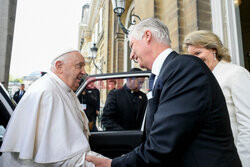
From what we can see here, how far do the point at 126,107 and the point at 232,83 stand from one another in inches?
66.5

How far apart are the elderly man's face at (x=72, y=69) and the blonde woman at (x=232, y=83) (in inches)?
48.6

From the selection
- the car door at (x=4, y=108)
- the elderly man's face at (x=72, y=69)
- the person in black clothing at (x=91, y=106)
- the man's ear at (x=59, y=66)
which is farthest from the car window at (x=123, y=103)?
the car door at (x=4, y=108)

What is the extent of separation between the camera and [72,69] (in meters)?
2.04

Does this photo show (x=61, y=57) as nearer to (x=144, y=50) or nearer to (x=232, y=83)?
(x=144, y=50)

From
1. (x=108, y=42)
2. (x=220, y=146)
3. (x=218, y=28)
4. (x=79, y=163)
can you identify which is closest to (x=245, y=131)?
(x=220, y=146)

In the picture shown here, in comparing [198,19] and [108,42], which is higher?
[108,42]

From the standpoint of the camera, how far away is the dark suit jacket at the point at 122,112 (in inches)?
114

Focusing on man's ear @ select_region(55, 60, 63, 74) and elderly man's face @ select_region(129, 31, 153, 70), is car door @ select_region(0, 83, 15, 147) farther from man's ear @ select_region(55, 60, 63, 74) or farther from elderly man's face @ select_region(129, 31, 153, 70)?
elderly man's face @ select_region(129, 31, 153, 70)

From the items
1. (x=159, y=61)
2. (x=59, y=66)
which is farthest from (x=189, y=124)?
(x=59, y=66)

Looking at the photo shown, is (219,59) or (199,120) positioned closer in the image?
(199,120)

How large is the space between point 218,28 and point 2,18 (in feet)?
13.4

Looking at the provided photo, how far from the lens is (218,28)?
11.3 feet

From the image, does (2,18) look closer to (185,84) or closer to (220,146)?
(185,84)

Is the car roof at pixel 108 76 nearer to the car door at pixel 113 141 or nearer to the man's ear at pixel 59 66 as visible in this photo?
the car door at pixel 113 141
